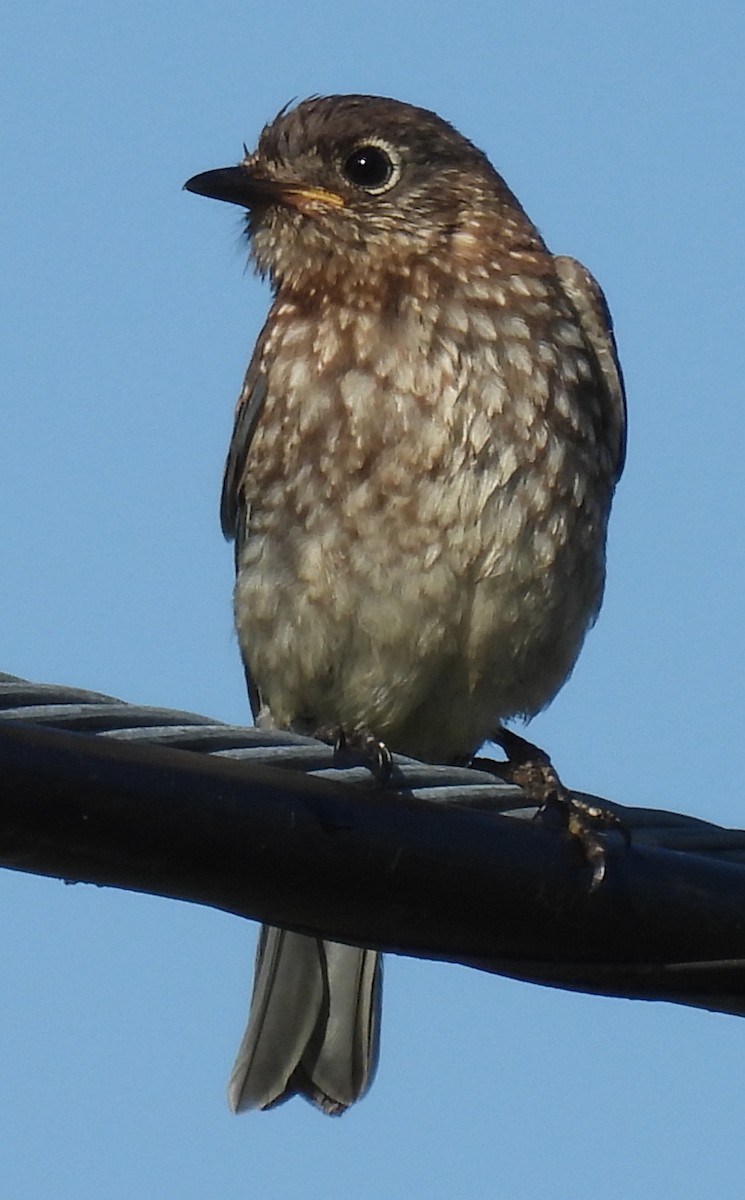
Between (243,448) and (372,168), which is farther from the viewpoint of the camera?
(372,168)

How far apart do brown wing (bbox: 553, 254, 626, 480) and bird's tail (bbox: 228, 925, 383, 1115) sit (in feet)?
6.52

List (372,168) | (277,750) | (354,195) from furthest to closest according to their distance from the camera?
(372,168) → (354,195) → (277,750)

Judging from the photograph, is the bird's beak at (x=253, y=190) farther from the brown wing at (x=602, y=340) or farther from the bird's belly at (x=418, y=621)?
the bird's belly at (x=418, y=621)

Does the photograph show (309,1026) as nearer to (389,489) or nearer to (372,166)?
(389,489)

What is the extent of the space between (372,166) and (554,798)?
3165 millimetres

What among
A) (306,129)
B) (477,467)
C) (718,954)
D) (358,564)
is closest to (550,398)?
(477,467)

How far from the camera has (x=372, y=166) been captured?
25.3ft

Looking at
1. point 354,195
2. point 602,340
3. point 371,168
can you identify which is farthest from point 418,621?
point 371,168

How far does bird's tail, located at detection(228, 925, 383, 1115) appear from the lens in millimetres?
6387

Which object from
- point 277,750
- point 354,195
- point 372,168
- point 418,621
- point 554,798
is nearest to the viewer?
point 277,750

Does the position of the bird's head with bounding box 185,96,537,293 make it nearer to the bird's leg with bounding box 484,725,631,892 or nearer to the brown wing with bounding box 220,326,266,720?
the brown wing with bounding box 220,326,266,720

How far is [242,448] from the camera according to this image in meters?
7.41

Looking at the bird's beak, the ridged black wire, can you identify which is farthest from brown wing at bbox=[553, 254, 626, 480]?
the ridged black wire

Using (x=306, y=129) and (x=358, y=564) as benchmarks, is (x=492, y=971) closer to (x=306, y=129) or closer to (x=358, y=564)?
(x=358, y=564)
